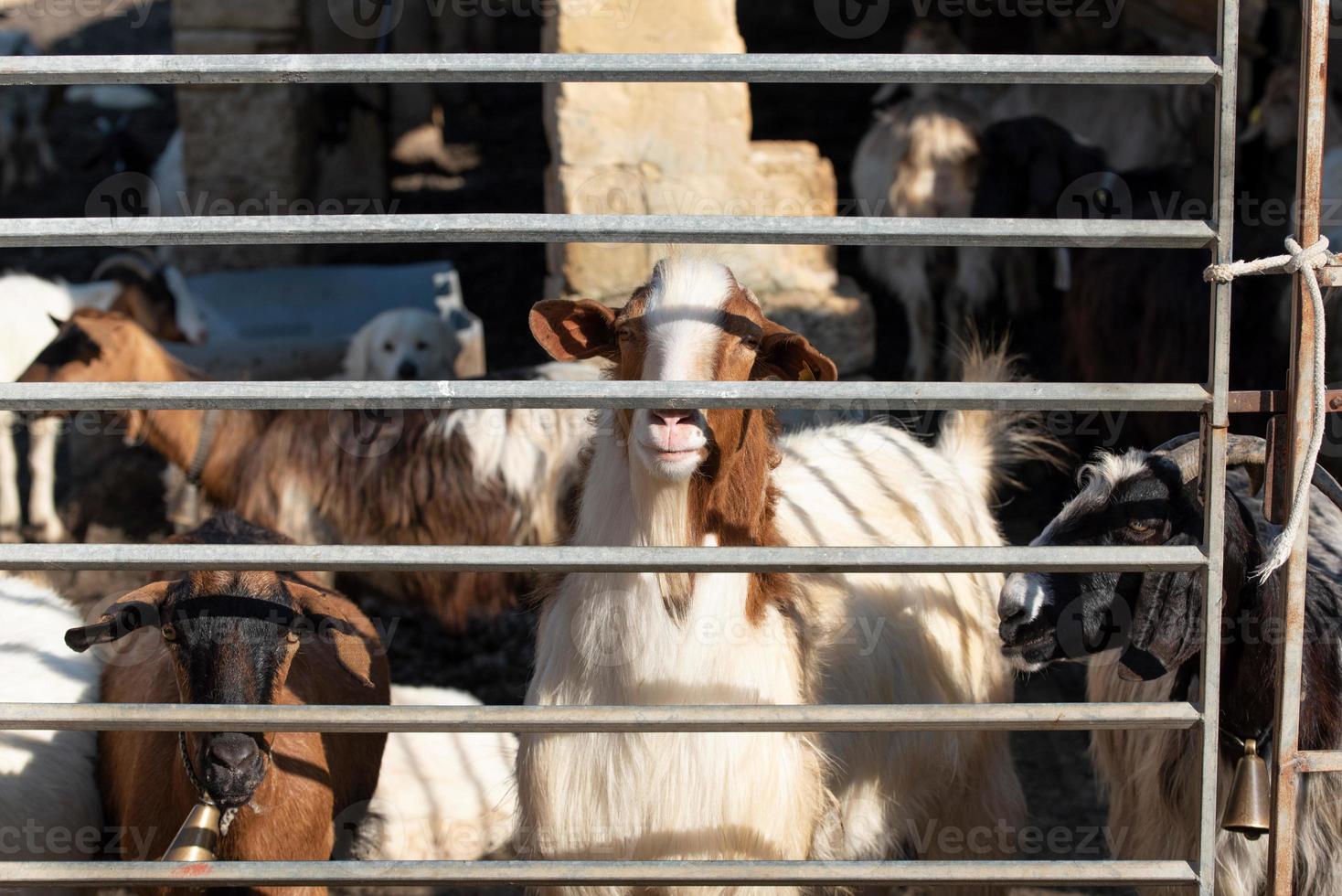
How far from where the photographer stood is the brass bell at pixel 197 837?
9.20ft

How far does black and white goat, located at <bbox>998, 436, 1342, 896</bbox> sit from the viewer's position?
2.97m

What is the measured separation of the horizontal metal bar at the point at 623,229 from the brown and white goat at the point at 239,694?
3.79 feet

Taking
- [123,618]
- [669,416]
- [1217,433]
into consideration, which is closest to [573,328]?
[669,416]

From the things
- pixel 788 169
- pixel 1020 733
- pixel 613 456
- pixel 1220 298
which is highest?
pixel 788 169

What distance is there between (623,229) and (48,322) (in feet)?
19.0

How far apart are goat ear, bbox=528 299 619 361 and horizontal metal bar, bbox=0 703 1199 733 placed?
953 millimetres

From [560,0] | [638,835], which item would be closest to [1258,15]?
[560,0]

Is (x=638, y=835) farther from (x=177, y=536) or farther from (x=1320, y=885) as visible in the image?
(x=177, y=536)

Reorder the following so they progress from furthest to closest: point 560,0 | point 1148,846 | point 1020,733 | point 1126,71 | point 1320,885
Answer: point 560,0 → point 1020,733 → point 1148,846 → point 1320,885 → point 1126,71

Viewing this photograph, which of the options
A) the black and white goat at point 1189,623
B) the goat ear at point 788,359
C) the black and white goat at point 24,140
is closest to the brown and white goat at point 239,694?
the goat ear at point 788,359

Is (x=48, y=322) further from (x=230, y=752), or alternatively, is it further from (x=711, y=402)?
(x=711, y=402)

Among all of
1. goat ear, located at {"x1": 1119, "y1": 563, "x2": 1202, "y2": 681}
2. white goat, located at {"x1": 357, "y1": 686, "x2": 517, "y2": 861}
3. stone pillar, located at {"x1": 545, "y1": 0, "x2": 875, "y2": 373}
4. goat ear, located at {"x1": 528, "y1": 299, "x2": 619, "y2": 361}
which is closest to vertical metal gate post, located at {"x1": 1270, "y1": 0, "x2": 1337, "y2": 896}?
goat ear, located at {"x1": 1119, "y1": 563, "x2": 1202, "y2": 681}

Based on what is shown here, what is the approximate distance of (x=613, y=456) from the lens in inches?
123

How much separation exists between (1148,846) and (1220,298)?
1640 millimetres
